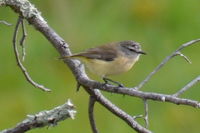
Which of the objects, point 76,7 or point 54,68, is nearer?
point 54,68

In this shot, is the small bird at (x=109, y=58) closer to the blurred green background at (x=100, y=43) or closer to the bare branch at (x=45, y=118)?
the bare branch at (x=45, y=118)

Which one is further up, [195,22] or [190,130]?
[195,22]

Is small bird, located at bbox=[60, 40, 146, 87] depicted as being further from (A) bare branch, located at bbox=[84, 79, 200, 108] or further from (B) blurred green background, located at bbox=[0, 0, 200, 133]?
(B) blurred green background, located at bbox=[0, 0, 200, 133]

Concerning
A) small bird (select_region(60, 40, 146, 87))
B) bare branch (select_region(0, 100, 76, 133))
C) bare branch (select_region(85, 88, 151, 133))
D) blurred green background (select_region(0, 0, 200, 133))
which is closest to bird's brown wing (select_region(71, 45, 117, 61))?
small bird (select_region(60, 40, 146, 87))

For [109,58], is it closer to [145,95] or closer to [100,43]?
[145,95]

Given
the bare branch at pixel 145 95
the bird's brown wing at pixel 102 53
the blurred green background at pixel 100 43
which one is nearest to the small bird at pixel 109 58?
the bird's brown wing at pixel 102 53

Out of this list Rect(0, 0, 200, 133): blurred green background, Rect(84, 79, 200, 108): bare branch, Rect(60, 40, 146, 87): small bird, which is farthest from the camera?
Rect(0, 0, 200, 133): blurred green background

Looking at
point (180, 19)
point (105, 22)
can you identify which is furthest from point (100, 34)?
point (180, 19)

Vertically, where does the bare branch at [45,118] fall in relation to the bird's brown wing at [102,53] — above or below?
below

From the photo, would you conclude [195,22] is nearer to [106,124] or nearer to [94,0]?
[94,0]
